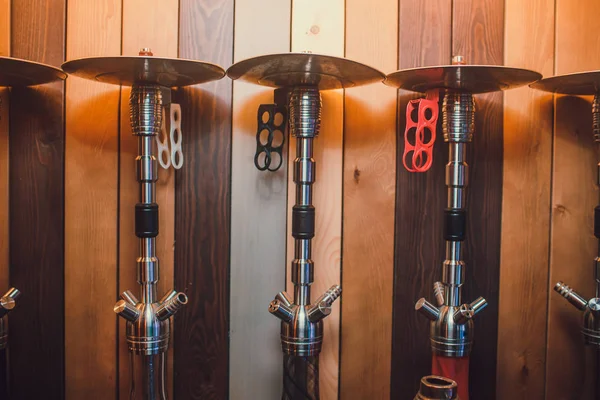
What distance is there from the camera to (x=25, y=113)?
1.24 m

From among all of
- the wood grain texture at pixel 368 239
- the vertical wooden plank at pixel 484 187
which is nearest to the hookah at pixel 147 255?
the wood grain texture at pixel 368 239

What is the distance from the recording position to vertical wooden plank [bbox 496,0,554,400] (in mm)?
1300

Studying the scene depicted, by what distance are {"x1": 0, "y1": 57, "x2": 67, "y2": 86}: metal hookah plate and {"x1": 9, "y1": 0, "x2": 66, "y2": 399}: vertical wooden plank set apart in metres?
0.07

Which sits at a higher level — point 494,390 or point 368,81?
point 368,81

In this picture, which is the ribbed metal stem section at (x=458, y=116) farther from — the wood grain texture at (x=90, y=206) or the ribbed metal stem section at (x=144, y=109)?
the wood grain texture at (x=90, y=206)

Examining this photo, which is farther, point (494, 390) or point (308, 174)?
point (494, 390)

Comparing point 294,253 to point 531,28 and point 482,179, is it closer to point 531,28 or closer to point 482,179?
point 482,179

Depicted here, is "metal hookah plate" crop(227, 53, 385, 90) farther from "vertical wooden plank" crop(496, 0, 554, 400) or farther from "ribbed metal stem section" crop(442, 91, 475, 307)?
"vertical wooden plank" crop(496, 0, 554, 400)

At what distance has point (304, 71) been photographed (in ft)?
3.54

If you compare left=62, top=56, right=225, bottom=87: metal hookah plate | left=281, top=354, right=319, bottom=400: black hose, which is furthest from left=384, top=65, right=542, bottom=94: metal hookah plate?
left=281, top=354, right=319, bottom=400: black hose

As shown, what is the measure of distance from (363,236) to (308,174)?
0.21 meters

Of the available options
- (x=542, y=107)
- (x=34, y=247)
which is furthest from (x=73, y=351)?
(x=542, y=107)

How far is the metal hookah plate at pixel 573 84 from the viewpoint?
1.09 m

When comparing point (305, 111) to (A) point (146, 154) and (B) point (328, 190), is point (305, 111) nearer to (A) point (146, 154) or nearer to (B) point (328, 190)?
(B) point (328, 190)
